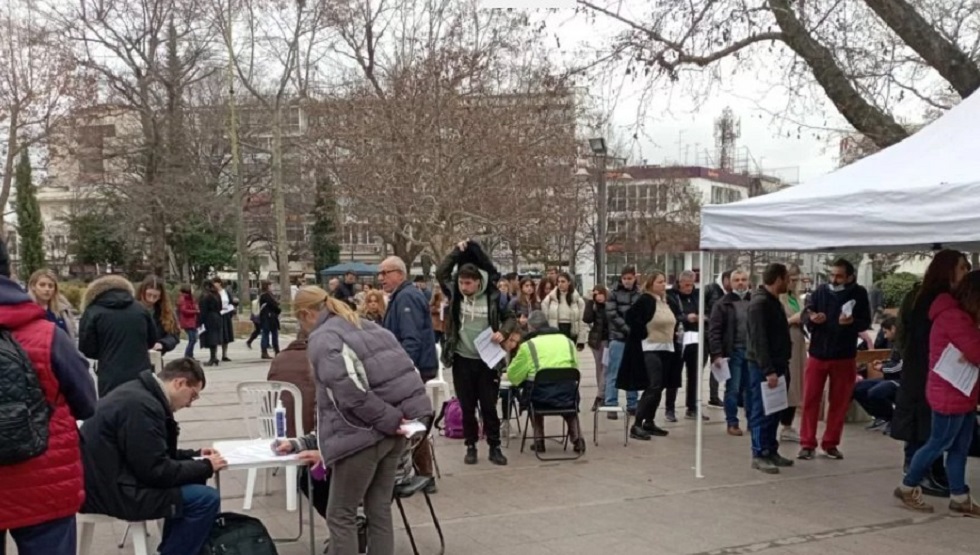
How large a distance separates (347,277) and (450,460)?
349 inches

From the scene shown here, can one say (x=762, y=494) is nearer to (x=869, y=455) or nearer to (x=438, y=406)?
(x=869, y=455)

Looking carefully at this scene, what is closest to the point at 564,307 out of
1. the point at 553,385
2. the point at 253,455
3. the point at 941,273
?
the point at 553,385

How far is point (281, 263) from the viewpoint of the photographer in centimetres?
2819

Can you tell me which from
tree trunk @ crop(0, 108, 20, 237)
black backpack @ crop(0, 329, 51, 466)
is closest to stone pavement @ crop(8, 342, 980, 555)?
black backpack @ crop(0, 329, 51, 466)

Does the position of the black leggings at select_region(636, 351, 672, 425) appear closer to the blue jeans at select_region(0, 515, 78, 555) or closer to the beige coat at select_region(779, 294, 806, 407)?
the beige coat at select_region(779, 294, 806, 407)

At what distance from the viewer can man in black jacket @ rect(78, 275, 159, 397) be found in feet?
20.4

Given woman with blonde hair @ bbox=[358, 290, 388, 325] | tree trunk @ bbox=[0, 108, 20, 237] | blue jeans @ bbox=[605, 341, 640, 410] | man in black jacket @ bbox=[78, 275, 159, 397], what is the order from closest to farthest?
man in black jacket @ bbox=[78, 275, 159, 397] < woman with blonde hair @ bbox=[358, 290, 388, 325] < blue jeans @ bbox=[605, 341, 640, 410] < tree trunk @ bbox=[0, 108, 20, 237]

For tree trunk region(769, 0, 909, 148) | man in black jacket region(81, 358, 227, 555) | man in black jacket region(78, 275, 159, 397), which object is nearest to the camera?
man in black jacket region(81, 358, 227, 555)

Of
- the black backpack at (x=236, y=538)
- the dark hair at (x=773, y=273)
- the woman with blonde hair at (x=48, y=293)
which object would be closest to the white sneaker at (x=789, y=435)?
the dark hair at (x=773, y=273)

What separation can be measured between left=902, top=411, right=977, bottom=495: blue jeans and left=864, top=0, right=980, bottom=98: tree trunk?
538 cm

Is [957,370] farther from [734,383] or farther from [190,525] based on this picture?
[190,525]

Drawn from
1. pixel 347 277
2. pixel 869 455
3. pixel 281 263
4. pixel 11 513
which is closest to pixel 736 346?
pixel 869 455

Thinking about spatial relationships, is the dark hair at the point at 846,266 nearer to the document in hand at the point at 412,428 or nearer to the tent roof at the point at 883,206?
the tent roof at the point at 883,206

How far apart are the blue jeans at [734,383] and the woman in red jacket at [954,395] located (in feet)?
9.17
